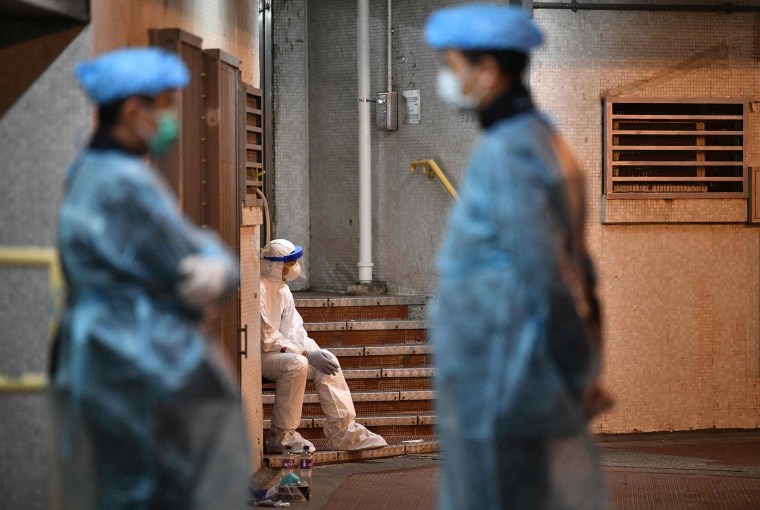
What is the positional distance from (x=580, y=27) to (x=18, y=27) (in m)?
5.29

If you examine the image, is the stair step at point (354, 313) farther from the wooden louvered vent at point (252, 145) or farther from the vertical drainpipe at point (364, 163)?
the wooden louvered vent at point (252, 145)

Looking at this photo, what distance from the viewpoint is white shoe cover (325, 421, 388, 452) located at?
8875 millimetres

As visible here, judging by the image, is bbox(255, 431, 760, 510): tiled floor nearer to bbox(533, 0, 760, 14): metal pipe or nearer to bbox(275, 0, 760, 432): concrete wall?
bbox(275, 0, 760, 432): concrete wall

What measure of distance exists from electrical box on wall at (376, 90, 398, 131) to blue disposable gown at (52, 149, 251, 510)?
771cm

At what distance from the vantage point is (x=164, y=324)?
11.4ft

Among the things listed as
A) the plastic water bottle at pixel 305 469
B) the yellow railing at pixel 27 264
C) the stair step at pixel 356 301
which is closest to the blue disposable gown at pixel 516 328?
the yellow railing at pixel 27 264

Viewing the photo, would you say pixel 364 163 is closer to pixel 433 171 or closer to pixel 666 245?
pixel 433 171

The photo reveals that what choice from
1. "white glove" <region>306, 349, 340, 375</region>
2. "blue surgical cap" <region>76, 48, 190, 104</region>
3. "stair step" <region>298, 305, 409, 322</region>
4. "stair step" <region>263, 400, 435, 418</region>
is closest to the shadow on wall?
"blue surgical cap" <region>76, 48, 190, 104</region>

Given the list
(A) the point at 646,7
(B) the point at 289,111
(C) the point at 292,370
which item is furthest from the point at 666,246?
(B) the point at 289,111

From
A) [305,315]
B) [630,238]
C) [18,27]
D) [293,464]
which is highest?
[18,27]

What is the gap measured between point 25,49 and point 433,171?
222 inches

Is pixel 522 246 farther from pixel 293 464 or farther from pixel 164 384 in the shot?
pixel 293 464

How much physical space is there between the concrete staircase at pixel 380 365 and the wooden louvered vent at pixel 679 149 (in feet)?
6.62

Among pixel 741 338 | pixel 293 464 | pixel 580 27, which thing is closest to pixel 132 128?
pixel 293 464
